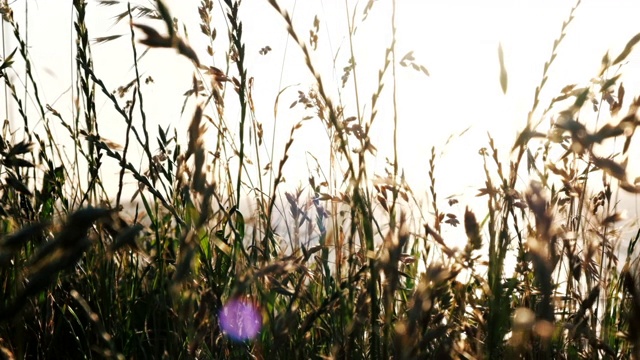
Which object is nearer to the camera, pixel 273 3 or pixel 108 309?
pixel 273 3

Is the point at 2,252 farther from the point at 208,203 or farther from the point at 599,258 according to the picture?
the point at 599,258

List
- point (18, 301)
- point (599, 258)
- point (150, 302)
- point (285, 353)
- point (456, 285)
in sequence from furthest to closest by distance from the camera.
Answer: point (599, 258)
point (150, 302)
point (456, 285)
point (285, 353)
point (18, 301)

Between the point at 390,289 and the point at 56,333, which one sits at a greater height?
the point at 390,289

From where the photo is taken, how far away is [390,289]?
0.89 m

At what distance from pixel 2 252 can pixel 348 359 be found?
0.80m

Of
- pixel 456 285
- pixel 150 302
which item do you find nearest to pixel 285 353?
pixel 456 285

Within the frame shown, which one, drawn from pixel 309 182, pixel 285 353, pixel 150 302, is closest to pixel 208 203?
→ pixel 285 353

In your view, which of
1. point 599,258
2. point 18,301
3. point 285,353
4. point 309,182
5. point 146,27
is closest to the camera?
point 18,301

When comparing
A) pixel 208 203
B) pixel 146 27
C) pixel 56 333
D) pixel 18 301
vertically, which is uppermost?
pixel 146 27

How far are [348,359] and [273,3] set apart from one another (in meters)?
0.65

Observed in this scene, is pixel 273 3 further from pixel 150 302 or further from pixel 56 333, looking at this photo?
pixel 56 333

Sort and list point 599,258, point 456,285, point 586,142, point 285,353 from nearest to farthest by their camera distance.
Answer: point 586,142 → point 285,353 → point 456,285 → point 599,258

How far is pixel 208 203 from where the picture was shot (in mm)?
926

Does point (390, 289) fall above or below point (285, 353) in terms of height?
above
